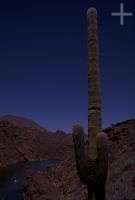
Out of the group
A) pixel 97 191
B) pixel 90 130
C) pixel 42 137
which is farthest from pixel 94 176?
pixel 42 137

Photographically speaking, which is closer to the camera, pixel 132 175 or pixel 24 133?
pixel 132 175

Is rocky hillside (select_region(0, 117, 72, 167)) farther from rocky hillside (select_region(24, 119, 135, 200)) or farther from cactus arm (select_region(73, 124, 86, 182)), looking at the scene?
cactus arm (select_region(73, 124, 86, 182))

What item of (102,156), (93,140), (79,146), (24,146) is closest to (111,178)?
(93,140)

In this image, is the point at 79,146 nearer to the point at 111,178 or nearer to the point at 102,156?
the point at 102,156

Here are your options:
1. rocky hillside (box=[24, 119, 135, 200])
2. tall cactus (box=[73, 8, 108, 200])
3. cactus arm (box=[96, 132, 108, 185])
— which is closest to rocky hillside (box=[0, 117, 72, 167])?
rocky hillside (box=[24, 119, 135, 200])

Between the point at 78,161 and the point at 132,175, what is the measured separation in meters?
12.0

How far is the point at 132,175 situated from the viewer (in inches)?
839

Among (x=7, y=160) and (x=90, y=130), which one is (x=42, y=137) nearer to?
(x=7, y=160)

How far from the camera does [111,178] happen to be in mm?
24484

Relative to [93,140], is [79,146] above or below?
below

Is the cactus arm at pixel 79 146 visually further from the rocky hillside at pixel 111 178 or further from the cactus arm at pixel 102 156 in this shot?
the rocky hillside at pixel 111 178

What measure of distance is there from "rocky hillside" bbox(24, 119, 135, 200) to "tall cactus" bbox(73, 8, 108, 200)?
8.25 m

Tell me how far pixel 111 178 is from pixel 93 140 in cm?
1459

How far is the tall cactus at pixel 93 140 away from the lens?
987 cm
